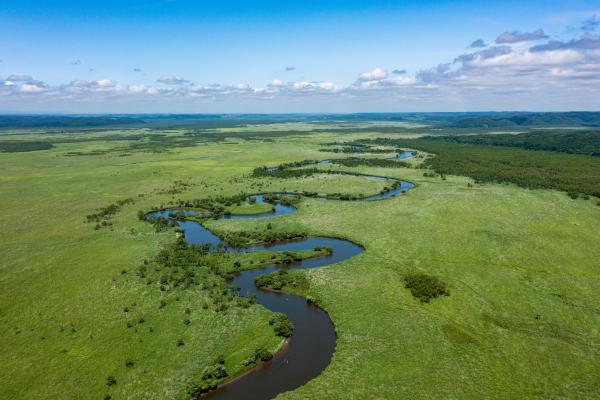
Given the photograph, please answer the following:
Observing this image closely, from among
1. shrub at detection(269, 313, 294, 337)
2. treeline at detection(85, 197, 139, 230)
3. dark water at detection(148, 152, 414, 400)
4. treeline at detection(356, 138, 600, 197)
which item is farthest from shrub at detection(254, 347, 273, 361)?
treeline at detection(356, 138, 600, 197)

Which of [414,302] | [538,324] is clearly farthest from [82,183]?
[538,324]

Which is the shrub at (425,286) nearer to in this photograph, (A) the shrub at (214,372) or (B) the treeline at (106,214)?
(A) the shrub at (214,372)

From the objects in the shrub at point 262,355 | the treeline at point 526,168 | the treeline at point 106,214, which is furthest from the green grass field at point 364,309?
the treeline at point 526,168

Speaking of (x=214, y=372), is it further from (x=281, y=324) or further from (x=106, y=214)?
(x=106, y=214)

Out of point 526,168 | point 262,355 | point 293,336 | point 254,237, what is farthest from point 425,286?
point 526,168

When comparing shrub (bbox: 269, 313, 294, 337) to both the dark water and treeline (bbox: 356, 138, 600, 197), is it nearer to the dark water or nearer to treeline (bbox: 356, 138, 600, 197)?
the dark water

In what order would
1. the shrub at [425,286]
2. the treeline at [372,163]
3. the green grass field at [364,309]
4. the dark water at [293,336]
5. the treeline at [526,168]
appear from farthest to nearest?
the treeline at [372,163], the treeline at [526,168], the shrub at [425,286], the green grass field at [364,309], the dark water at [293,336]
